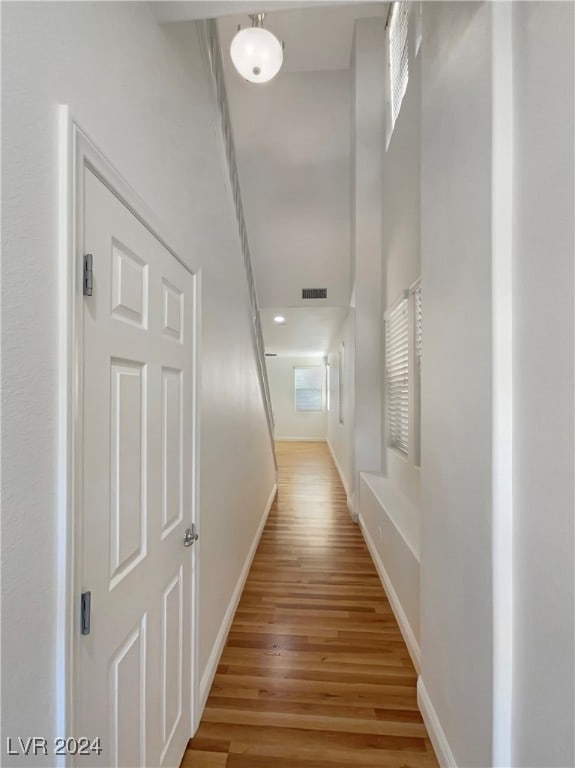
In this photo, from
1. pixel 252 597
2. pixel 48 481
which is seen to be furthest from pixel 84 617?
pixel 252 597

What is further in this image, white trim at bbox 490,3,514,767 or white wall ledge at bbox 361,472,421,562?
white wall ledge at bbox 361,472,421,562

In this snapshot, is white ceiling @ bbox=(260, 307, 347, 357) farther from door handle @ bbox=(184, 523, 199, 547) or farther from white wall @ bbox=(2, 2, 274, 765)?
door handle @ bbox=(184, 523, 199, 547)

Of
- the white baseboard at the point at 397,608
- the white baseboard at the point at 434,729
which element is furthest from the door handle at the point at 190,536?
the white baseboard at the point at 397,608

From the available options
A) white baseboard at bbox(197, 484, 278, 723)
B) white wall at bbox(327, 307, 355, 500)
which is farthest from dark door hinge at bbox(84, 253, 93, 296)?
white wall at bbox(327, 307, 355, 500)

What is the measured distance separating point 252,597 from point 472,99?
115 inches

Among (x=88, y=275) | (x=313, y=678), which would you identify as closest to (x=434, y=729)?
(x=313, y=678)

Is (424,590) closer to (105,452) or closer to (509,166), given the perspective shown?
→ (105,452)

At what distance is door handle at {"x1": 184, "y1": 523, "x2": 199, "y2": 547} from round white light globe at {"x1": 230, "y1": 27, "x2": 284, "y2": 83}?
3070 millimetres

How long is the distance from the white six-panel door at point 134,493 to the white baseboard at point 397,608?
1181 mm

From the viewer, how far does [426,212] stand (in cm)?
155

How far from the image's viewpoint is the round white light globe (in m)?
2.38

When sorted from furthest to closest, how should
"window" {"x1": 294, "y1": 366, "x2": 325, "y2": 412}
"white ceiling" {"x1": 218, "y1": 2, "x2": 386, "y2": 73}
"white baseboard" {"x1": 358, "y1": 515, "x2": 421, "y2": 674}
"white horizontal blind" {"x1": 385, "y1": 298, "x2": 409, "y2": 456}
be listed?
"window" {"x1": 294, "y1": 366, "x2": 325, "y2": 412} < "white ceiling" {"x1": 218, "y1": 2, "x2": 386, "y2": 73} < "white horizontal blind" {"x1": 385, "y1": 298, "x2": 409, "y2": 456} < "white baseboard" {"x1": 358, "y1": 515, "x2": 421, "y2": 674}

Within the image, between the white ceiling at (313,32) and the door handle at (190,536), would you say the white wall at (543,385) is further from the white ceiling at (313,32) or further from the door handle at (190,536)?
the white ceiling at (313,32)


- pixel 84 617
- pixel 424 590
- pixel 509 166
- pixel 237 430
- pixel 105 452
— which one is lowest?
pixel 424 590
